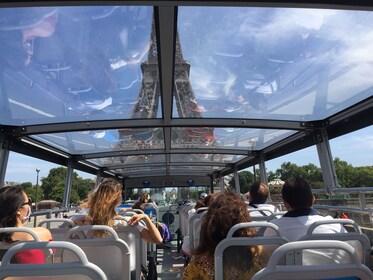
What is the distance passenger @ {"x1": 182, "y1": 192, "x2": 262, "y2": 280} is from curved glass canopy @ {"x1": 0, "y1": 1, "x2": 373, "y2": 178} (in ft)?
5.70

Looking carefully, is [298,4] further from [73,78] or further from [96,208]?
[73,78]

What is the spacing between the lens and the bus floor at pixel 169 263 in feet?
22.3

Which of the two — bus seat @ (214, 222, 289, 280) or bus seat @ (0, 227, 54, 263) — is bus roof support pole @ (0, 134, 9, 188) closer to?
bus seat @ (0, 227, 54, 263)

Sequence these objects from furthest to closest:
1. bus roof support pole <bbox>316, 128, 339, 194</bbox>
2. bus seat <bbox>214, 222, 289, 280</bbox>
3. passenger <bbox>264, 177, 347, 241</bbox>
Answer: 1. bus roof support pole <bbox>316, 128, 339, 194</bbox>
2. passenger <bbox>264, 177, 347, 241</bbox>
3. bus seat <bbox>214, 222, 289, 280</bbox>

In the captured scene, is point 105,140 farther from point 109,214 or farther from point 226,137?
point 109,214

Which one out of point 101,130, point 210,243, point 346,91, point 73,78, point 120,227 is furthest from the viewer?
point 101,130

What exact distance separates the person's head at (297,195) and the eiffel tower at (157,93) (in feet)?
7.47

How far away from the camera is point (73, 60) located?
15.4 feet

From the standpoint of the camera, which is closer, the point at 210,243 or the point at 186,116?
the point at 210,243

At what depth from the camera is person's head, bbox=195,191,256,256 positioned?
2.44 m

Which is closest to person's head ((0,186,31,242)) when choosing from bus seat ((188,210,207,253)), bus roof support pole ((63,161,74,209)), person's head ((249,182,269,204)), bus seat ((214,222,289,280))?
bus seat ((214,222,289,280))

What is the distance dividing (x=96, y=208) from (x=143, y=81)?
2505 millimetres

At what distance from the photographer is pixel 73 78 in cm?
518

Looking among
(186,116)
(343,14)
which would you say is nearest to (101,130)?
(186,116)
